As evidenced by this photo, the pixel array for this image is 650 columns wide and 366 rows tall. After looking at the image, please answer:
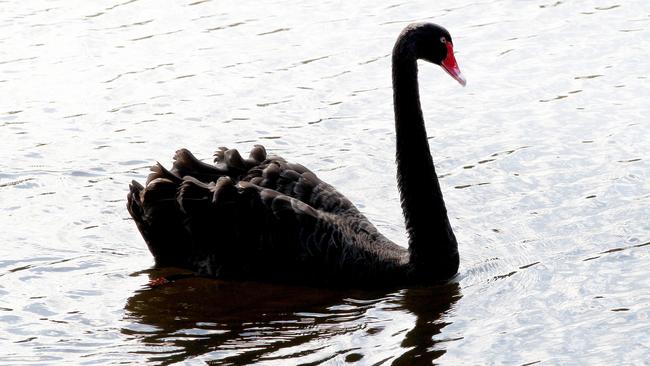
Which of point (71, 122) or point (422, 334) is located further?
point (71, 122)

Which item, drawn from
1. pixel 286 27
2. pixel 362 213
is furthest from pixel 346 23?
pixel 362 213

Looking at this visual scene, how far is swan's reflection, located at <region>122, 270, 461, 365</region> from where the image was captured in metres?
6.25

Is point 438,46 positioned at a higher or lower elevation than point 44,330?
higher

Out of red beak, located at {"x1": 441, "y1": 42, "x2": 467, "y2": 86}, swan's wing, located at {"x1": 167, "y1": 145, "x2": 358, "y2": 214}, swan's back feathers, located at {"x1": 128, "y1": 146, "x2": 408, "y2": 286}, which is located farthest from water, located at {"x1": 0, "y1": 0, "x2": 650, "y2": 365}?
red beak, located at {"x1": 441, "y1": 42, "x2": 467, "y2": 86}

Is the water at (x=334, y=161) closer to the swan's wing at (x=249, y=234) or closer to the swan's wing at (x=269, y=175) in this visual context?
the swan's wing at (x=249, y=234)

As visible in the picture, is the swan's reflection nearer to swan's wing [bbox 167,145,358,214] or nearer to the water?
the water

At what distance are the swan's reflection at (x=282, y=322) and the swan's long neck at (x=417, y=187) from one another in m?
0.15

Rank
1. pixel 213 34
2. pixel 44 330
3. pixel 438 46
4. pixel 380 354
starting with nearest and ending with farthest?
1. pixel 380 354
2. pixel 44 330
3. pixel 438 46
4. pixel 213 34

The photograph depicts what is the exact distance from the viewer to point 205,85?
988cm

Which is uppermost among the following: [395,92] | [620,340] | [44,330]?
[395,92]

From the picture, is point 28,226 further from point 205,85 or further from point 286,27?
point 286,27

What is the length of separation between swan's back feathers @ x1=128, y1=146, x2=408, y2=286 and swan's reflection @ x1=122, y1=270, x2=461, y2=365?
0.33ft

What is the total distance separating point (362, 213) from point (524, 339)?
1.82m

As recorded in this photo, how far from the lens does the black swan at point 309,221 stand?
279 inches
